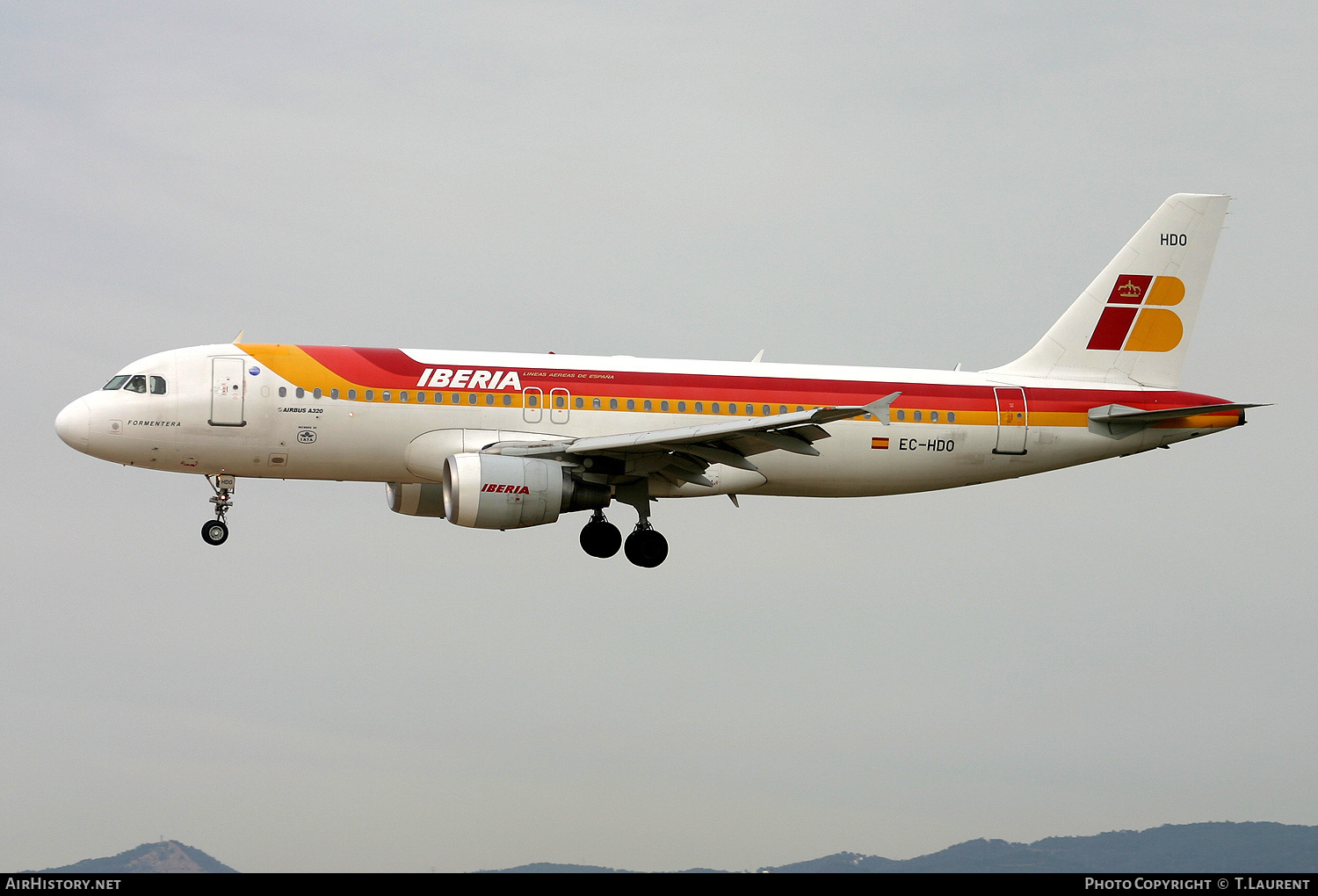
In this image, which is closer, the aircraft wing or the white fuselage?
the aircraft wing

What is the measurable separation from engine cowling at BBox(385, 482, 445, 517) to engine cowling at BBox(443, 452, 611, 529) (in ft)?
13.2

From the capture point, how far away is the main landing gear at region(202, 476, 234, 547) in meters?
35.7

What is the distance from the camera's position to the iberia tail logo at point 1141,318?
1645 inches

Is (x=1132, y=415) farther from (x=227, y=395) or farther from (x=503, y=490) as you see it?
(x=227, y=395)

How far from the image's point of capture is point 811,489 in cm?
3838

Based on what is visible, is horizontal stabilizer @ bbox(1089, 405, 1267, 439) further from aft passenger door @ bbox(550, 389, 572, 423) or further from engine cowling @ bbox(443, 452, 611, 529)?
engine cowling @ bbox(443, 452, 611, 529)

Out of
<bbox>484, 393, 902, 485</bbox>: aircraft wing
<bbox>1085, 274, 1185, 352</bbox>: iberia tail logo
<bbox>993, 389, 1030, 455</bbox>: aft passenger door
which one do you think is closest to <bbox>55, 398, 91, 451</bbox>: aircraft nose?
<bbox>484, 393, 902, 485</bbox>: aircraft wing

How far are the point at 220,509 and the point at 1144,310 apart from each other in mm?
25554

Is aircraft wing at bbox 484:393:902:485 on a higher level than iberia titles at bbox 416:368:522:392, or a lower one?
lower

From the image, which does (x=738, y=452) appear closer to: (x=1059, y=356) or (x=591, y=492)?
(x=591, y=492)

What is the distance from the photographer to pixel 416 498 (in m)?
37.8

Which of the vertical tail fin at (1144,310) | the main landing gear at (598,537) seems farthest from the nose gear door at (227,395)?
the vertical tail fin at (1144,310)

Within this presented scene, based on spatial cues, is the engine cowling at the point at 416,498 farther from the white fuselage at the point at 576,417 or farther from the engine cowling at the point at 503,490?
the engine cowling at the point at 503,490

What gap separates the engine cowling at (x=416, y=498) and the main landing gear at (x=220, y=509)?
396 cm
